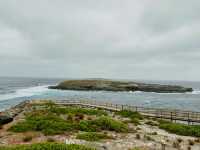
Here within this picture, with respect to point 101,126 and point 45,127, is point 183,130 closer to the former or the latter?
point 101,126

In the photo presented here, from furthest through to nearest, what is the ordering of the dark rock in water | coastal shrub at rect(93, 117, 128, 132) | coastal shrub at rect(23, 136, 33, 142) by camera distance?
the dark rock in water → coastal shrub at rect(93, 117, 128, 132) → coastal shrub at rect(23, 136, 33, 142)

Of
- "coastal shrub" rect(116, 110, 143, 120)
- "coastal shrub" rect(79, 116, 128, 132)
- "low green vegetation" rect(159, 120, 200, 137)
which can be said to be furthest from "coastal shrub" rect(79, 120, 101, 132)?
"coastal shrub" rect(116, 110, 143, 120)

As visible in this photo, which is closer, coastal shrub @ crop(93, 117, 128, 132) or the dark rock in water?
coastal shrub @ crop(93, 117, 128, 132)

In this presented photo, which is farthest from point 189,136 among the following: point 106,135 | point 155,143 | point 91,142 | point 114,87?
point 114,87

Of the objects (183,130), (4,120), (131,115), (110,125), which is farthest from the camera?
(131,115)

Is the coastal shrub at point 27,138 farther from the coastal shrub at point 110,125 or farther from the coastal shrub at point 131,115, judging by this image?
the coastal shrub at point 131,115

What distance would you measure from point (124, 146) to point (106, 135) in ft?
8.44

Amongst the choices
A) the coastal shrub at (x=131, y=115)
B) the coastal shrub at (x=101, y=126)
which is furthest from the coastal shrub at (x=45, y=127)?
the coastal shrub at (x=131, y=115)

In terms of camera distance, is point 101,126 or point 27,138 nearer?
point 27,138

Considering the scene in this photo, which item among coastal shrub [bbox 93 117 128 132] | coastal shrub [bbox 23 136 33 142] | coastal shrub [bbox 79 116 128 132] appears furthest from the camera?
coastal shrub [bbox 93 117 128 132]

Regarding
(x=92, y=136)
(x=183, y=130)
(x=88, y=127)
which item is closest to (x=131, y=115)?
(x=183, y=130)

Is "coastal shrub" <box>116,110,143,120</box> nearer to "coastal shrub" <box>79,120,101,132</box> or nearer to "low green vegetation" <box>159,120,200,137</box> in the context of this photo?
"low green vegetation" <box>159,120,200,137</box>

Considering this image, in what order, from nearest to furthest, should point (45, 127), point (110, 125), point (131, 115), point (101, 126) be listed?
point (45, 127), point (110, 125), point (101, 126), point (131, 115)

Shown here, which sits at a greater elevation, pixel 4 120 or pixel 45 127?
pixel 45 127
